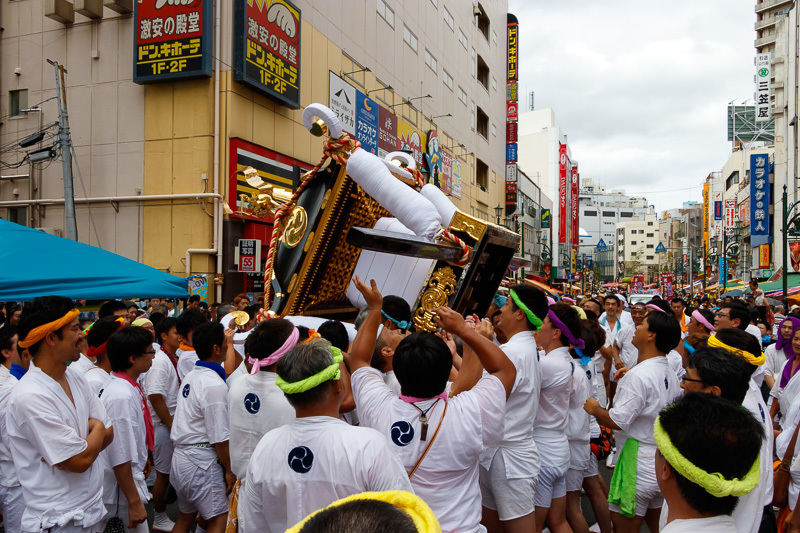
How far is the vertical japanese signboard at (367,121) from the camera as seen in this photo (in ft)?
64.4

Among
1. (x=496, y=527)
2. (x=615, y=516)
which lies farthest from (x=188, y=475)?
(x=615, y=516)

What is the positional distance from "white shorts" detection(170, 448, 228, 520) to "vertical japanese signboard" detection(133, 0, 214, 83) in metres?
11.9

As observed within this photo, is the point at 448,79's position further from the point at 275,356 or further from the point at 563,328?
the point at 275,356

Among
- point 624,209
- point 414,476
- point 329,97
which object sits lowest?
point 414,476

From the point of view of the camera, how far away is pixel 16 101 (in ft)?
53.1

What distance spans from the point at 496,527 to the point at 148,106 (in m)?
14.1

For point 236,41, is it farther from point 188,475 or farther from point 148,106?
point 188,475

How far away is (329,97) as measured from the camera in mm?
18125

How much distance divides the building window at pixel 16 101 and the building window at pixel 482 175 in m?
24.0

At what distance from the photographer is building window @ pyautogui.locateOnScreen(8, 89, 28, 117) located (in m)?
16.0

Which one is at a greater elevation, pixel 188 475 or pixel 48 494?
pixel 48 494

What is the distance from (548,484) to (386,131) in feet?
60.8

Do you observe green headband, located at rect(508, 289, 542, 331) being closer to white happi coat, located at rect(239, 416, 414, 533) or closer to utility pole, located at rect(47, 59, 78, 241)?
white happi coat, located at rect(239, 416, 414, 533)

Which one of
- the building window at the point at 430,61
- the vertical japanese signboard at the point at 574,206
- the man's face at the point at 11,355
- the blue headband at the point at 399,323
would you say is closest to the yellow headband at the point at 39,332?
the man's face at the point at 11,355
